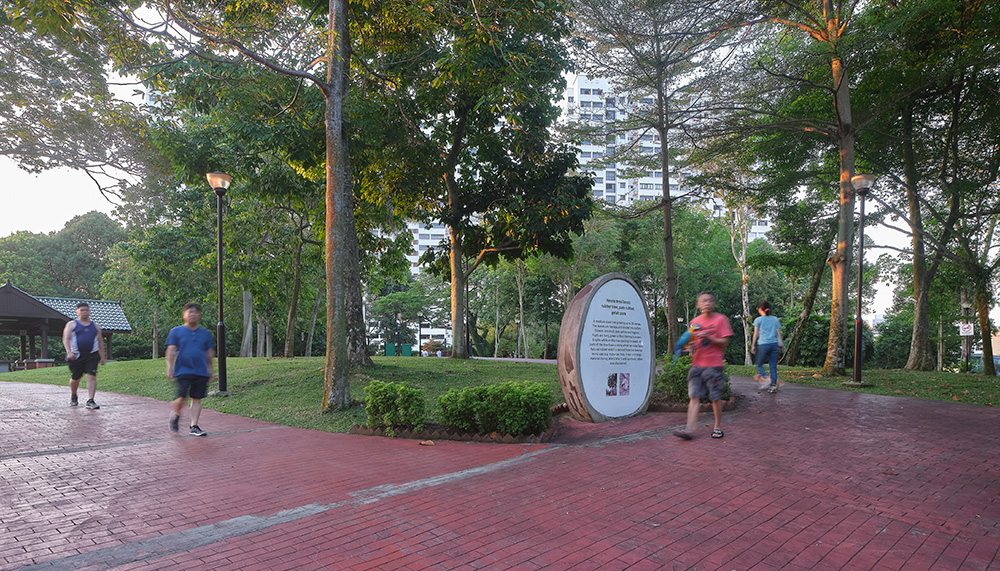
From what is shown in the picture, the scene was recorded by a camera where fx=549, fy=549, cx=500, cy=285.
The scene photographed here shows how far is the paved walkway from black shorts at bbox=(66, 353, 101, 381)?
2244mm

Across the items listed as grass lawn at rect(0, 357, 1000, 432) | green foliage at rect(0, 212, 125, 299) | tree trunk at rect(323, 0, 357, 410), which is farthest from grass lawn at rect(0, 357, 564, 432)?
green foliage at rect(0, 212, 125, 299)

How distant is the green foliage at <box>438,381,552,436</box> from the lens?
6.86 metres

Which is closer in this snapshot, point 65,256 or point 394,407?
point 394,407

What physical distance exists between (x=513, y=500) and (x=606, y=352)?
13.5 ft

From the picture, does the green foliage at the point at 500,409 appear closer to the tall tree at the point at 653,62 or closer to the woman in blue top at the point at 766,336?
the woman in blue top at the point at 766,336

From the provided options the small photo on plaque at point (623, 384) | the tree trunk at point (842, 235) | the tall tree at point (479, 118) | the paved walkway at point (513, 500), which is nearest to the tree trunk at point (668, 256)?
the tall tree at point (479, 118)

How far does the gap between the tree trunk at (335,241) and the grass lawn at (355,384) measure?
1.62 feet

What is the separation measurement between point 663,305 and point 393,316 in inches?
910

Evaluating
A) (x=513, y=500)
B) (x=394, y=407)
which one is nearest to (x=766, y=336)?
(x=394, y=407)

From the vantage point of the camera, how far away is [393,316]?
48.5m

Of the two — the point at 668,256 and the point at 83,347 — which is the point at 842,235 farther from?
the point at 83,347

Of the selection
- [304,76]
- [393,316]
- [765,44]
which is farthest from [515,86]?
[393,316]

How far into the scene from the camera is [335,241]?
9.20m

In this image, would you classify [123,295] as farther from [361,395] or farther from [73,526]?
[73,526]
